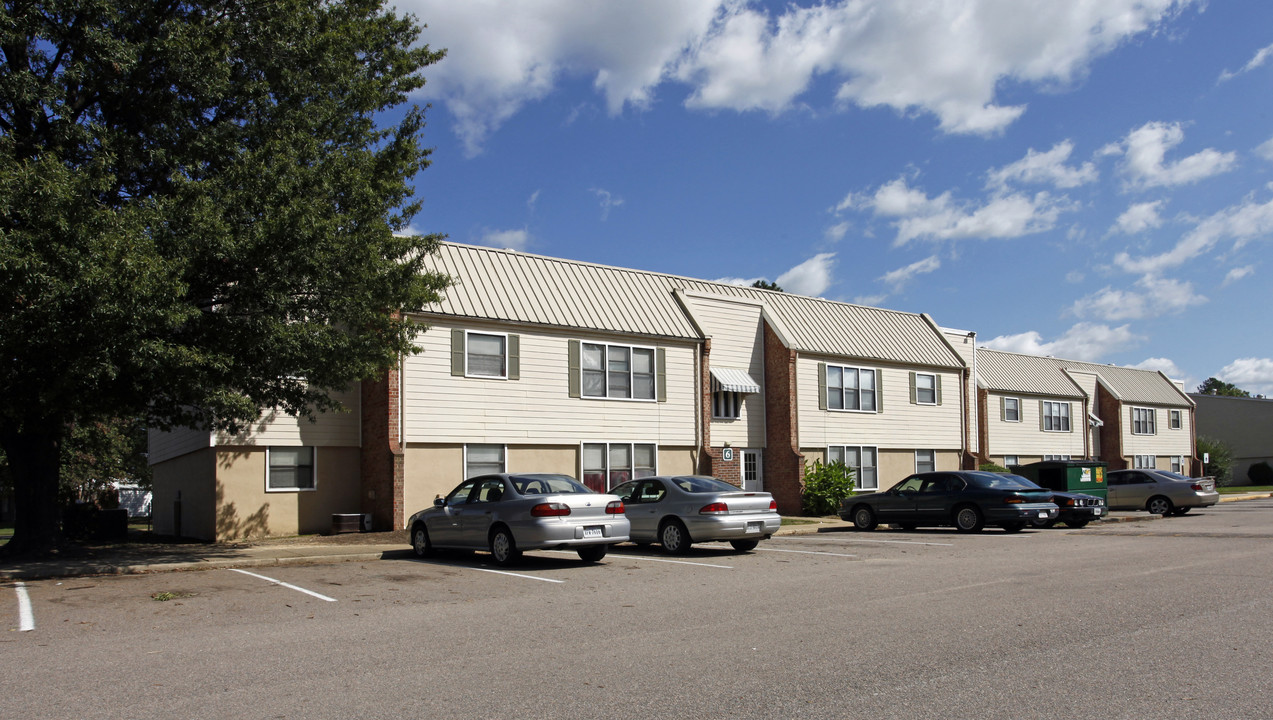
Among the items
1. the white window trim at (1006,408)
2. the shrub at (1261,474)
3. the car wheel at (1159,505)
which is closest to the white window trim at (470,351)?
the car wheel at (1159,505)

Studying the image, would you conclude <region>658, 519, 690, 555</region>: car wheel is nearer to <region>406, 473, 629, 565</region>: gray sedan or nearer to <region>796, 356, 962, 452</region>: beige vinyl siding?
<region>406, 473, 629, 565</region>: gray sedan

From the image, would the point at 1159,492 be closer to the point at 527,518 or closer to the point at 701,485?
the point at 701,485

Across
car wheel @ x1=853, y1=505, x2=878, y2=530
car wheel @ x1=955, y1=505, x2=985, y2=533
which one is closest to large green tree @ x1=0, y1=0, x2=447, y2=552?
car wheel @ x1=853, y1=505, x2=878, y2=530

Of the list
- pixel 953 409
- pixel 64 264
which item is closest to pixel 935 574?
pixel 64 264

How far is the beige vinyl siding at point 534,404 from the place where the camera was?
872 inches

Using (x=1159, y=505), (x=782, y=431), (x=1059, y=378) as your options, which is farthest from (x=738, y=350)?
(x=1059, y=378)

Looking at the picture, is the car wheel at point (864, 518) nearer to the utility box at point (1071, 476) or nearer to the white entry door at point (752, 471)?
the utility box at point (1071, 476)

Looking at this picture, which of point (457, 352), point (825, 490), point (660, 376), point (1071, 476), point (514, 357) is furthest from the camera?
point (825, 490)

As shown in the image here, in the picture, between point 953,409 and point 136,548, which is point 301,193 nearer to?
point 136,548

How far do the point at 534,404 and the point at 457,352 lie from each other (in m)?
2.45

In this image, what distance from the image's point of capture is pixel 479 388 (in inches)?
907

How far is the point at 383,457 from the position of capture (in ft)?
70.6

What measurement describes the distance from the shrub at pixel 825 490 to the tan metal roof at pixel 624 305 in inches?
164

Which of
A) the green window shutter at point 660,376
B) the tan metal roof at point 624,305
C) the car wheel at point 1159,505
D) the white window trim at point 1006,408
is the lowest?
the car wheel at point 1159,505
